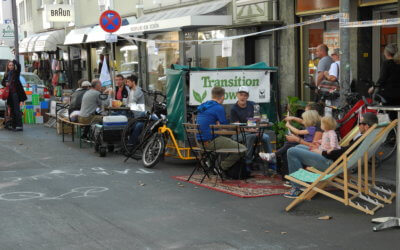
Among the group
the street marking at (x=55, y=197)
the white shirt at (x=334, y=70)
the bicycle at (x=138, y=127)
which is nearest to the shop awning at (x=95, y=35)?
the bicycle at (x=138, y=127)

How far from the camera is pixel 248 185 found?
9422 millimetres

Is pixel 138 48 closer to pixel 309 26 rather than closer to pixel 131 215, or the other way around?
pixel 309 26

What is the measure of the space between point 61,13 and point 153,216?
2501 centimetres

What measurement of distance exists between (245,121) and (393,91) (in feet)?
7.97

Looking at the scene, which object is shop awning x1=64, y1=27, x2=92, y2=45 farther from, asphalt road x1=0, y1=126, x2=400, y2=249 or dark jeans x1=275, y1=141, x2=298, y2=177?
dark jeans x1=275, y1=141, x2=298, y2=177

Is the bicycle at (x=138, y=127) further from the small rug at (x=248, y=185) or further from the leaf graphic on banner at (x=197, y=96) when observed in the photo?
the small rug at (x=248, y=185)

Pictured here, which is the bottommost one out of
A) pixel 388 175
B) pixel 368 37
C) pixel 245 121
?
pixel 388 175

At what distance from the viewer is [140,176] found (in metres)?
10.4

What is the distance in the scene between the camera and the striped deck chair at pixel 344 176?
7.57 meters

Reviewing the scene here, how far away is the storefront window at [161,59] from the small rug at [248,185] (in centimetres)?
1357

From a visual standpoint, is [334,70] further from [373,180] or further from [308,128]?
[373,180]

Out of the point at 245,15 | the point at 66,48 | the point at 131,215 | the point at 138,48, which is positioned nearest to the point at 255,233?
the point at 131,215

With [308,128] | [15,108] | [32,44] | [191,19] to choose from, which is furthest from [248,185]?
[32,44]

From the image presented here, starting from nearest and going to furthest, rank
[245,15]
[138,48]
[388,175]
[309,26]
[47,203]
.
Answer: [47,203], [388,175], [309,26], [245,15], [138,48]
